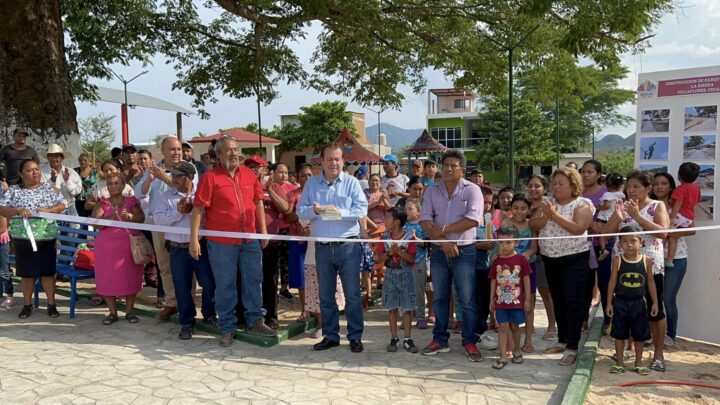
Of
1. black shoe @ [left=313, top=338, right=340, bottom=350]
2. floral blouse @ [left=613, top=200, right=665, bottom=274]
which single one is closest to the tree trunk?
black shoe @ [left=313, top=338, right=340, bottom=350]

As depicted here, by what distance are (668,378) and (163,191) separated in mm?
5022

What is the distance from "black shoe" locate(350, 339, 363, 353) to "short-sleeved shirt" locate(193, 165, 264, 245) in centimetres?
144

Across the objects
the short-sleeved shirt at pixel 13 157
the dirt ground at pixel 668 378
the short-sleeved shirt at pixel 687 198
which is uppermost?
the short-sleeved shirt at pixel 13 157

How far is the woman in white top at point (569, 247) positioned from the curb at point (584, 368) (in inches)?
5.6

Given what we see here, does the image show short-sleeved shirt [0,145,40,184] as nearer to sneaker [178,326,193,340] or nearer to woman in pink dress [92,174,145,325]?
woman in pink dress [92,174,145,325]

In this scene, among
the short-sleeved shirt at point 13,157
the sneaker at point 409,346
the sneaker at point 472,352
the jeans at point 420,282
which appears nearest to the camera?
the sneaker at point 472,352

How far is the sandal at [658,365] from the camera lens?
193 inches

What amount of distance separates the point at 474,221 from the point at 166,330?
341 centimetres

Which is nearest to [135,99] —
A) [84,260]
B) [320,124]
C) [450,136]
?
[320,124]

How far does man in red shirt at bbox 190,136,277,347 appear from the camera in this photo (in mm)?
5105

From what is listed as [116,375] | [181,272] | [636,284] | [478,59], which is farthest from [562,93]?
[116,375]

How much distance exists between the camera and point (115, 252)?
5.85m

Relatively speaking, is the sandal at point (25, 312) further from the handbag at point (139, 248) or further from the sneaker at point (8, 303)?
the handbag at point (139, 248)

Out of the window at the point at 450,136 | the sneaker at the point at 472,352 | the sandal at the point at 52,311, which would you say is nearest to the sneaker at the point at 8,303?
the sandal at the point at 52,311
